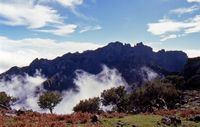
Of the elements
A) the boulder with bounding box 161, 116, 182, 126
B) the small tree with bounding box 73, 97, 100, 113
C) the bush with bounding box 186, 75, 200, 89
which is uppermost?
the boulder with bounding box 161, 116, 182, 126

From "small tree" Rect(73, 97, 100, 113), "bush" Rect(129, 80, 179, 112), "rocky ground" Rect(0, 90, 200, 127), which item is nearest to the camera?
"rocky ground" Rect(0, 90, 200, 127)

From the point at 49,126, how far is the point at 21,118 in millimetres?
4886

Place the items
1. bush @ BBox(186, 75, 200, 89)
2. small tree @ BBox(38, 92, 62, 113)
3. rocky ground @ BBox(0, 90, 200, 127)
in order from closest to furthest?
rocky ground @ BBox(0, 90, 200, 127) < small tree @ BBox(38, 92, 62, 113) < bush @ BBox(186, 75, 200, 89)

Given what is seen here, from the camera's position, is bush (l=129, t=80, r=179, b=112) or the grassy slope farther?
bush (l=129, t=80, r=179, b=112)

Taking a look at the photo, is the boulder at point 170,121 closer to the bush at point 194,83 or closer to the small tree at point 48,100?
the small tree at point 48,100

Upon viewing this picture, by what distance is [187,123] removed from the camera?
104ft

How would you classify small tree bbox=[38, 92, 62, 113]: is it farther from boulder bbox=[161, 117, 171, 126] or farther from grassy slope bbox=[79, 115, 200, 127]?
boulder bbox=[161, 117, 171, 126]

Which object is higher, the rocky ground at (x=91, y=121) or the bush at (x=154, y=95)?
the rocky ground at (x=91, y=121)

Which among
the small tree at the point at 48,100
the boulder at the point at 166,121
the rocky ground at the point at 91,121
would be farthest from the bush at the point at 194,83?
the boulder at the point at 166,121

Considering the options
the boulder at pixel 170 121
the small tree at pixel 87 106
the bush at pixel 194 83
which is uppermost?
the boulder at pixel 170 121

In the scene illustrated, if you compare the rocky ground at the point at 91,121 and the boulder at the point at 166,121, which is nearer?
the rocky ground at the point at 91,121

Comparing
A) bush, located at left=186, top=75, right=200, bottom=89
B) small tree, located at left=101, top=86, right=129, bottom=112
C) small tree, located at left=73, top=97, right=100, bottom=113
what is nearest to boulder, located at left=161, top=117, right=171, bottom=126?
small tree, located at left=101, top=86, right=129, bottom=112

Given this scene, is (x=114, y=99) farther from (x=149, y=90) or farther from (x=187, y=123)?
(x=187, y=123)

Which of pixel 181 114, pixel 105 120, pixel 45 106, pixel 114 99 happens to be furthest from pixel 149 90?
pixel 105 120
